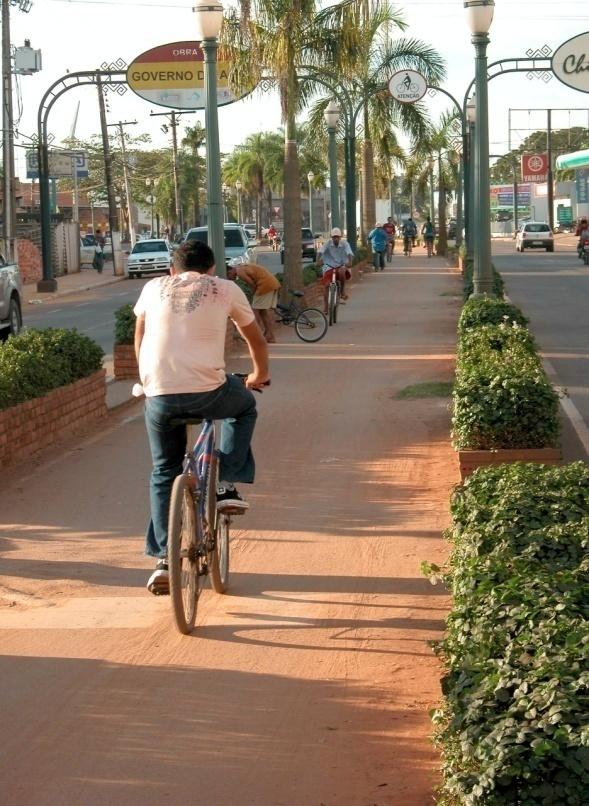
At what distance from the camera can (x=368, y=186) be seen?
51.5m

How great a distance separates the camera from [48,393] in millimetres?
11438

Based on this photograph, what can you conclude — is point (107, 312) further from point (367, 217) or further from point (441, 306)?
point (367, 217)

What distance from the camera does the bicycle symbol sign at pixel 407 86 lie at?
3281 cm

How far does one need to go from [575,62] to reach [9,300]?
400 inches

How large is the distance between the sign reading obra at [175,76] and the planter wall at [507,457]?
1629cm

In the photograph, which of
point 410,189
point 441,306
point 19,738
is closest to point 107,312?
point 441,306

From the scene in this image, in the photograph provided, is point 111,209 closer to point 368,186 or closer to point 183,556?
point 368,186

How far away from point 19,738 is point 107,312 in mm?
28422

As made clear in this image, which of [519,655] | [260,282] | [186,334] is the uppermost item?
[260,282]

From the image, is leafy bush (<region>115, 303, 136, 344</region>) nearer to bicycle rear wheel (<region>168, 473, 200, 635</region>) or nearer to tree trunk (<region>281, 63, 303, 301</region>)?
bicycle rear wheel (<region>168, 473, 200, 635</region>)

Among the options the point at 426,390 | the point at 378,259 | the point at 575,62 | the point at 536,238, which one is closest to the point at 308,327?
the point at 575,62

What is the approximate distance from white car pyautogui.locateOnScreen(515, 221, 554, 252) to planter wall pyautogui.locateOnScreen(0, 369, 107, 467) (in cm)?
5712

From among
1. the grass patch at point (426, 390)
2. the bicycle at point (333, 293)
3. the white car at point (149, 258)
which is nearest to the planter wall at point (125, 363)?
the grass patch at point (426, 390)

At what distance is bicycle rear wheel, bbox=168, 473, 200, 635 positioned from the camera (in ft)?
19.6
